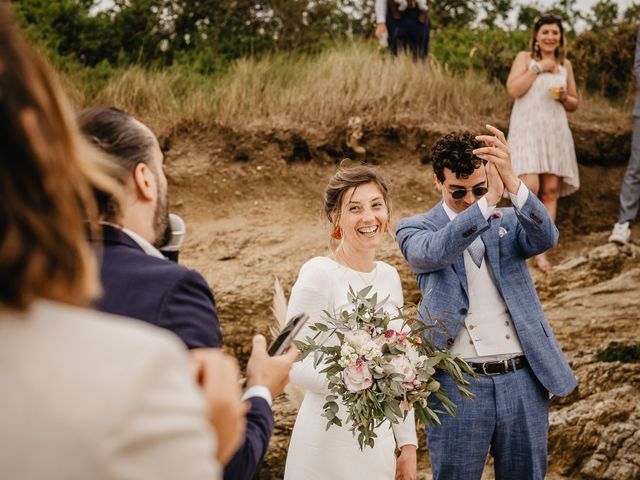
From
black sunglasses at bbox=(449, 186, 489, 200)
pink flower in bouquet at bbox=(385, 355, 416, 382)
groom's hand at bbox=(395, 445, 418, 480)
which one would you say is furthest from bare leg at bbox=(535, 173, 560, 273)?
pink flower in bouquet at bbox=(385, 355, 416, 382)

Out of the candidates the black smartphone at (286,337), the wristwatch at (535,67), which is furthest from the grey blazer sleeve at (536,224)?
the wristwatch at (535,67)

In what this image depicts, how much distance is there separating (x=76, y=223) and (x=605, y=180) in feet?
28.2

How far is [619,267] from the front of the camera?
7.60 m

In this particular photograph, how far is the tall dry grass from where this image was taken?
911 centimetres

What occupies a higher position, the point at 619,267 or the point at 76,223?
the point at 76,223

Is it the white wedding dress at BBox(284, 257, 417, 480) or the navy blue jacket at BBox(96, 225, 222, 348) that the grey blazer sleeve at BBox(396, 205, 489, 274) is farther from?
the navy blue jacket at BBox(96, 225, 222, 348)

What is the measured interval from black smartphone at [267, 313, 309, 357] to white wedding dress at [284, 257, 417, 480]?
1.58m

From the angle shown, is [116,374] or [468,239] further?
[468,239]

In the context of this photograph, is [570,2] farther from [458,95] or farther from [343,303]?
[343,303]

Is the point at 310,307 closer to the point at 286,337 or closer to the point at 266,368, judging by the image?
the point at 286,337

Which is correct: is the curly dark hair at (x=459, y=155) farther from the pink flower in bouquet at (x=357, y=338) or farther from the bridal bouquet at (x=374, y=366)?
the pink flower in bouquet at (x=357, y=338)

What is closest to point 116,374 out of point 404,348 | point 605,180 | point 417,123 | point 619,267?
point 404,348

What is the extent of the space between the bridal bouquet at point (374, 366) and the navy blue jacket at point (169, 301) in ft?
5.06

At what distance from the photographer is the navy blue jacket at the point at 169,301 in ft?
6.37
